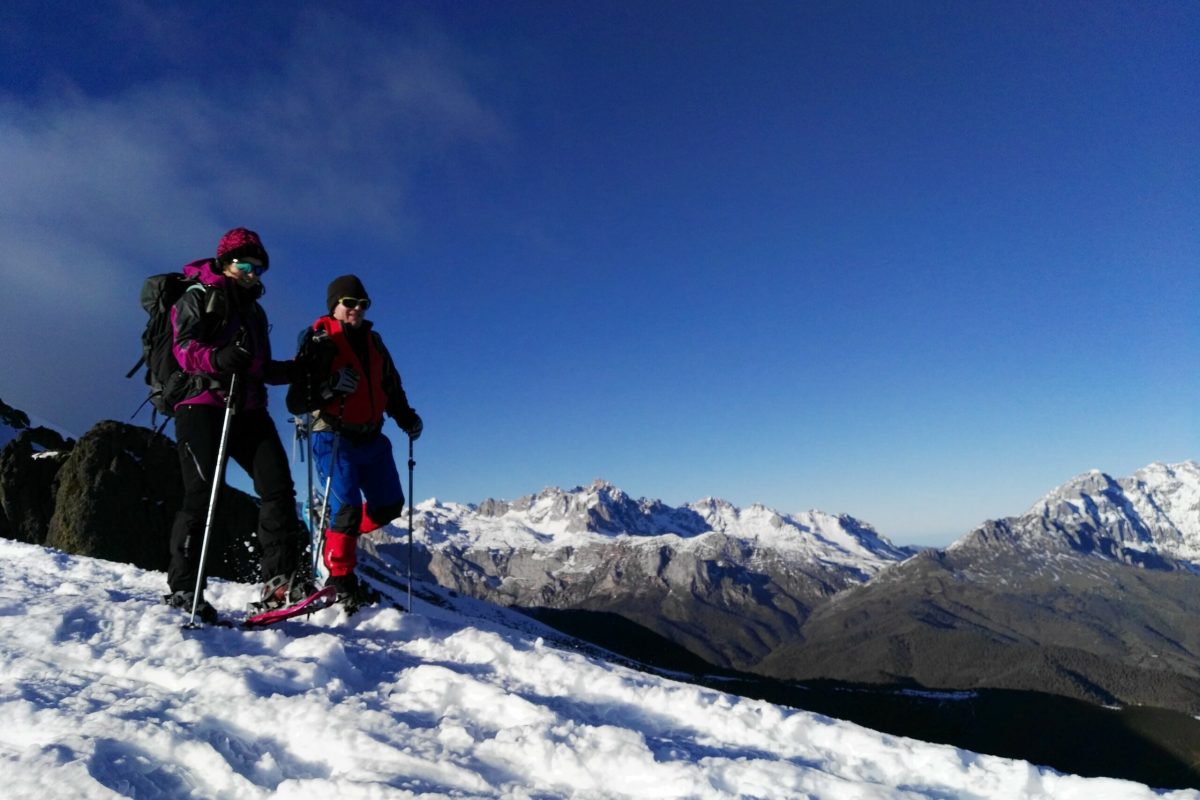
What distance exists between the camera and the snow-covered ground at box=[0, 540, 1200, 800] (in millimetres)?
4016

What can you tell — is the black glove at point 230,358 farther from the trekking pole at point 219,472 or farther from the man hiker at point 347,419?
the man hiker at point 347,419

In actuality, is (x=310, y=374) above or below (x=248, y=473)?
above

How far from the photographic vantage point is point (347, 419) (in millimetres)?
8758

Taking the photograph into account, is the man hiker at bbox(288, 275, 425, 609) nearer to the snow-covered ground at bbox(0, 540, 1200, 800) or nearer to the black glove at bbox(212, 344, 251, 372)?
the black glove at bbox(212, 344, 251, 372)

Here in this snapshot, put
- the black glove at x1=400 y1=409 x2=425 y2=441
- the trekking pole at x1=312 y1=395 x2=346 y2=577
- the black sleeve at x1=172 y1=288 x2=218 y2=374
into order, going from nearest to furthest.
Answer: the black sleeve at x1=172 y1=288 x2=218 y2=374
the trekking pole at x1=312 y1=395 x2=346 y2=577
the black glove at x1=400 y1=409 x2=425 y2=441

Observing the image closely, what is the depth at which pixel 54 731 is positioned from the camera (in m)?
4.20

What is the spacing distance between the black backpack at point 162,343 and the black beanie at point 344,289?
1.53 meters

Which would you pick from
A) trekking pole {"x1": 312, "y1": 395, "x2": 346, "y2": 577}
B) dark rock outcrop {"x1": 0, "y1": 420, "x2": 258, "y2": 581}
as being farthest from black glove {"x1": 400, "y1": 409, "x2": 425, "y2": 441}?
dark rock outcrop {"x1": 0, "y1": 420, "x2": 258, "y2": 581}

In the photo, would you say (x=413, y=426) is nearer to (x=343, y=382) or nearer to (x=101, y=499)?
(x=343, y=382)

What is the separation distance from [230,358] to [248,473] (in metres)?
1.71

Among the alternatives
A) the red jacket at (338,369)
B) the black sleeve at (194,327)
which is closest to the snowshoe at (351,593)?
the red jacket at (338,369)

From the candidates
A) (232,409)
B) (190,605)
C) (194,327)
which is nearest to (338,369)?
(232,409)

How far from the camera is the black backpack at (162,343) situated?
7570mm

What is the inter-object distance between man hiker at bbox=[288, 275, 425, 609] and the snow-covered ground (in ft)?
5.09
